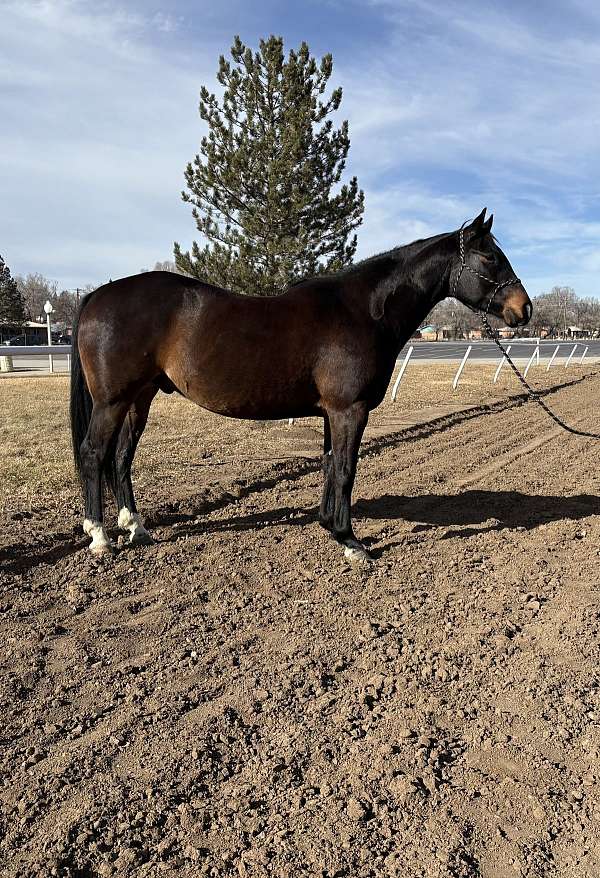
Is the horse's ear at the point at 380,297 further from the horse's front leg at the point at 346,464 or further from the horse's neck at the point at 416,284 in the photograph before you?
the horse's front leg at the point at 346,464

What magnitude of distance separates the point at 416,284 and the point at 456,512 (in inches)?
92.2

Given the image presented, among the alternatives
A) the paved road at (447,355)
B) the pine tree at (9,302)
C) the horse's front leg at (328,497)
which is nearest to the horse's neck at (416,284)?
the horse's front leg at (328,497)

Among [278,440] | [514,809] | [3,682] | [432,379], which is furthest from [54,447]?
[432,379]

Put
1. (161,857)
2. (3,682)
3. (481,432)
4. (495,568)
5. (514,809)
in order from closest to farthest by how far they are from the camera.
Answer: (161,857) < (514,809) < (3,682) < (495,568) < (481,432)

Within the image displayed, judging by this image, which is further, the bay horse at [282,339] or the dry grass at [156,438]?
the dry grass at [156,438]

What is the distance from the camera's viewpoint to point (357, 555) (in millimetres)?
4598

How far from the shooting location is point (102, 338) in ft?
15.2

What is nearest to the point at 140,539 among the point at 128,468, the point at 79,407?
the point at 128,468

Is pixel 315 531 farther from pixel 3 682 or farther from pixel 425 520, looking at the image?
pixel 3 682

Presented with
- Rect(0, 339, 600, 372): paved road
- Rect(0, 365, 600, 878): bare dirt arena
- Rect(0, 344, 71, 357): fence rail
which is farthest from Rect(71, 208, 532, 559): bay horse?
Rect(0, 339, 600, 372): paved road

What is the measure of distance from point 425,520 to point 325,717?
3.23 m

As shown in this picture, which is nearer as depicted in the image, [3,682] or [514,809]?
[514,809]

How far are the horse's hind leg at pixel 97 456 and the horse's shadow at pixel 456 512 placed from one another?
64 cm

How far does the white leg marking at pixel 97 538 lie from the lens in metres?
4.67
